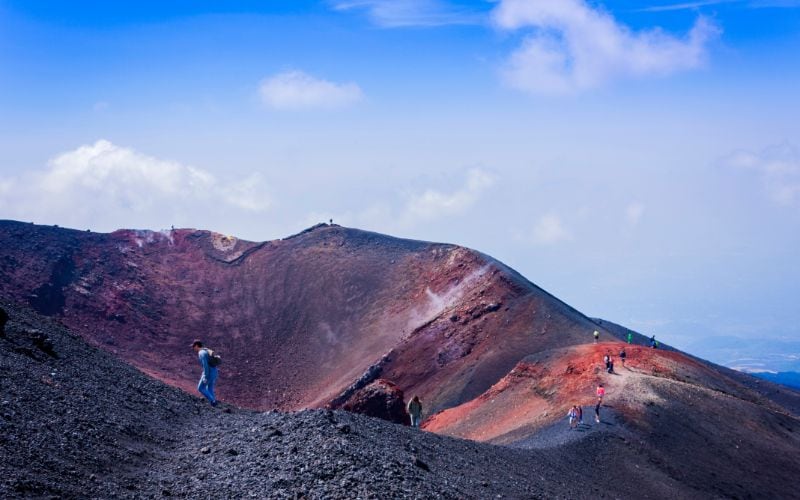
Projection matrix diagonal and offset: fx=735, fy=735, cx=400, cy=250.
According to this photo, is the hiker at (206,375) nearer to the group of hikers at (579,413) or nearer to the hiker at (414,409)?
the hiker at (414,409)

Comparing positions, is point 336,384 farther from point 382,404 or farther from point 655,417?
point 655,417

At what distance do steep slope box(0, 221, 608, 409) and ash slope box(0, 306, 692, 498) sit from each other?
21631mm

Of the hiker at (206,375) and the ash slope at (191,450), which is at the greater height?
the hiker at (206,375)

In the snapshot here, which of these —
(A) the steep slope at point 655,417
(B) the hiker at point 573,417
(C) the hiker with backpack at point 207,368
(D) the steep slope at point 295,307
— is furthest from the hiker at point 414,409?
(D) the steep slope at point 295,307

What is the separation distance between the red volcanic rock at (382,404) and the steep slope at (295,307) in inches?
218

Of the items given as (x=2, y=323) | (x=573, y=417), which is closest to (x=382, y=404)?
(x=573, y=417)

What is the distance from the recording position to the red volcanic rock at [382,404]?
36656mm

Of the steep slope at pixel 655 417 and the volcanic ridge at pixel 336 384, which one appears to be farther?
the steep slope at pixel 655 417

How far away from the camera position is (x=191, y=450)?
1698 cm

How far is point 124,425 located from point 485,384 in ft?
90.3

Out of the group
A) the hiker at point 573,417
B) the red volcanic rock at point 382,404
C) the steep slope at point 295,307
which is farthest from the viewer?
the steep slope at point 295,307

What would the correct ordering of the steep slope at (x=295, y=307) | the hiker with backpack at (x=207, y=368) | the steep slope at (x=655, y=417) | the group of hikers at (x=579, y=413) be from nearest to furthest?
the hiker with backpack at (x=207, y=368) → the steep slope at (x=655, y=417) → the group of hikers at (x=579, y=413) → the steep slope at (x=295, y=307)

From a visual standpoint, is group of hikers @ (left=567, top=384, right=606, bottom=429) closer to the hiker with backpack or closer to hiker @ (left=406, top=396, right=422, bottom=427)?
hiker @ (left=406, top=396, right=422, bottom=427)

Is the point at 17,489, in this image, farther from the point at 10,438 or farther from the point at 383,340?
the point at 383,340
